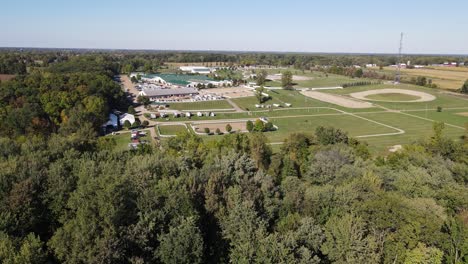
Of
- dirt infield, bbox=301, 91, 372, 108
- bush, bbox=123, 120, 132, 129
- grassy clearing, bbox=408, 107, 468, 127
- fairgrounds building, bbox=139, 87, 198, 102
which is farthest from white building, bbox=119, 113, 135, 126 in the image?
grassy clearing, bbox=408, 107, 468, 127

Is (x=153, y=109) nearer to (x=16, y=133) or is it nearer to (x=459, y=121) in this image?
(x=16, y=133)

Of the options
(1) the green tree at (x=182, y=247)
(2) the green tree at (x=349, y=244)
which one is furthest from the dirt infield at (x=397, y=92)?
(1) the green tree at (x=182, y=247)

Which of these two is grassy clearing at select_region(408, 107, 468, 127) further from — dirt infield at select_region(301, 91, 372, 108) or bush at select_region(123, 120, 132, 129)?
bush at select_region(123, 120, 132, 129)

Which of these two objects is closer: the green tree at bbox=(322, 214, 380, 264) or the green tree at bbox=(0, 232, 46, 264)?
the green tree at bbox=(0, 232, 46, 264)

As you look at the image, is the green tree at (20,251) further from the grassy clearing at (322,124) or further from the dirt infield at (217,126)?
the dirt infield at (217,126)

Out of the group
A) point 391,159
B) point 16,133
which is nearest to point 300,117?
point 391,159

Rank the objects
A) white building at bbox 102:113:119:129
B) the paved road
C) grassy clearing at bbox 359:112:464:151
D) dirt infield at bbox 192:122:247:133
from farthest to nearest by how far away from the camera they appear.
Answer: the paved road → white building at bbox 102:113:119:129 → dirt infield at bbox 192:122:247:133 → grassy clearing at bbox 359:112:464:151
